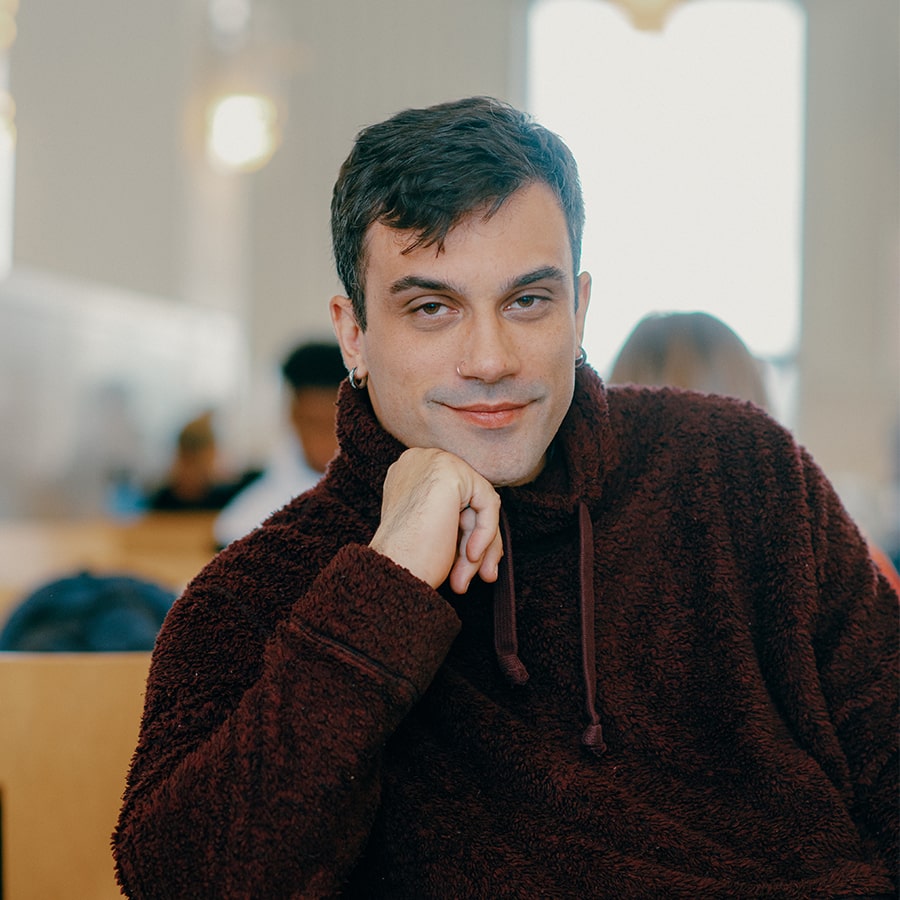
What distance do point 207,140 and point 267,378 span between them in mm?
1615

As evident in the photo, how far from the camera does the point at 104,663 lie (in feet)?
5.51

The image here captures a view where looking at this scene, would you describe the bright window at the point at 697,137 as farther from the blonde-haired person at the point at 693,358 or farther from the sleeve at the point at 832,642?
the sleeve at the point at 832,642

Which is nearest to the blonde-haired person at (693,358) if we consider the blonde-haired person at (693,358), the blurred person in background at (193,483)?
the blonde-haired person at (693,358)

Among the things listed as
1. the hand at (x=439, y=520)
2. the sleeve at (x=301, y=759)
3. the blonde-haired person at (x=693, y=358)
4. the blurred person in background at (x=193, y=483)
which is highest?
the blonde-haired person at (x=693, y=358)

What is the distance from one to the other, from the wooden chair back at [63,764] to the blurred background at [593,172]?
3389 mm

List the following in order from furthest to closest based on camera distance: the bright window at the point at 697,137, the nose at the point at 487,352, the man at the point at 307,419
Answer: the bright window at the point at 697,137 → the man at the point at 307,419 → the nose at the point at 487,352

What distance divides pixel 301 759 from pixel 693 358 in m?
1.07

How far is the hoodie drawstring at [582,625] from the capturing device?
109cm

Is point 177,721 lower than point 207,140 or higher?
lower

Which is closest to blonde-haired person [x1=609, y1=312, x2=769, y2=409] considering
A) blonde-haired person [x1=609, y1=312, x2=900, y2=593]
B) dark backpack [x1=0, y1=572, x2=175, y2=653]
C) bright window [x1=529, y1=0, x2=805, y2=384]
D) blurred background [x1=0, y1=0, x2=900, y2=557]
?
blonde-haired person [x1=609, y1=312, x2=900, y2=593]

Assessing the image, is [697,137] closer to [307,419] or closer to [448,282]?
[307,419]

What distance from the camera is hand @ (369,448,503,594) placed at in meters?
1.01

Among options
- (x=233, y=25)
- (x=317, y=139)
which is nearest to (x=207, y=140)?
(x=233, y=25)

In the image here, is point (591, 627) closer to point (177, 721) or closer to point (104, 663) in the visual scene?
point (177, 721)
